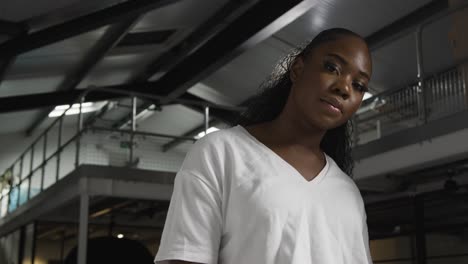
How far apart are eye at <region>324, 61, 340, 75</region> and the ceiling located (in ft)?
15.1

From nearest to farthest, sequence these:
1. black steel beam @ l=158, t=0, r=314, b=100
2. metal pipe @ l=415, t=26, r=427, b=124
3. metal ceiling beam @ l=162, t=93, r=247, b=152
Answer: metal pipe @ l=415, t=26, r=427, b=124 < black steel beam @ l=158, t=0, r=314, b=100 < metal ceiling beam @ l=162, t=93, r=247, b=152

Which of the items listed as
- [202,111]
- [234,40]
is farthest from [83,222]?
[202,111]

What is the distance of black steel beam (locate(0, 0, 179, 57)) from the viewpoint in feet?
20.8

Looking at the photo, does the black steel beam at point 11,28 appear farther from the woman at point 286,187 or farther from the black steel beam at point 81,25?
the woman at point 286,187

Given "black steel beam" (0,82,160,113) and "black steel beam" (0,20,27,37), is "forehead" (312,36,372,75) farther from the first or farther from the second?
"black steel beam" (0,82,160,113)

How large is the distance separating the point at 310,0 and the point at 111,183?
8.62 ft

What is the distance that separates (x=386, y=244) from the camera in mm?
6312

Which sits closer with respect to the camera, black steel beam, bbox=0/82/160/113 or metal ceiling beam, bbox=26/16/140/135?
metal ceiling beam, bbox=26/16/140/135

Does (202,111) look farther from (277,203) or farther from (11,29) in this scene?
(277,203)

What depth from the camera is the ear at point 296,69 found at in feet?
3.16

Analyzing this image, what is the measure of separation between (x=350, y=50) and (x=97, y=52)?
7922 mm

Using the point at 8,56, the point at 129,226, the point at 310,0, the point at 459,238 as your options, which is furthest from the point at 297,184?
the point at 129,226

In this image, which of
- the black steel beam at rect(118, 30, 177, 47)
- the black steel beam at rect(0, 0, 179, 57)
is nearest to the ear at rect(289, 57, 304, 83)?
the black steel beam at rect(0, 0, 179, 57)

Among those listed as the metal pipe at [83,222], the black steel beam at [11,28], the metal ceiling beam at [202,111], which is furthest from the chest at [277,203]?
the black steel beam at [11,28]
